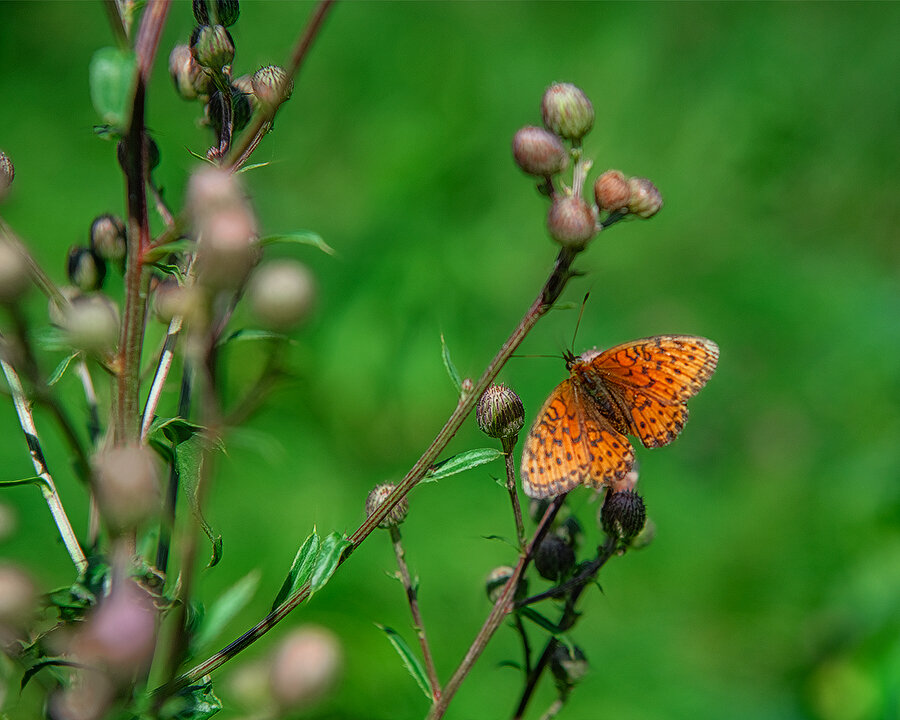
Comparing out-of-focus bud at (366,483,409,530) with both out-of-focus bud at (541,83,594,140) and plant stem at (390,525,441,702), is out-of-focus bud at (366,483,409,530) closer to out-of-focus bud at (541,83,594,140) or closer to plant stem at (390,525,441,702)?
plant stem at (390,525,441,702)

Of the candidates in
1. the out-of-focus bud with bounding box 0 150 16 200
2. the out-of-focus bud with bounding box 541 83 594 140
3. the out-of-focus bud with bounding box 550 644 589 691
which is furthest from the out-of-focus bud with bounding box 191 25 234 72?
the out-of-focus bud with bounding box 550 644 589 691

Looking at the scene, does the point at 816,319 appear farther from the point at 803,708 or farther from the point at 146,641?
the point at 146,641

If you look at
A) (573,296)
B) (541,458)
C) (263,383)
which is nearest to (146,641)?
(263,383)

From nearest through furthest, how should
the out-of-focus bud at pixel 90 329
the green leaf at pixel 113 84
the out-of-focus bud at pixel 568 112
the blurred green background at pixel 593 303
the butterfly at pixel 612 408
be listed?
the green leaf at pixel 113 84, the out-of-focus bud at pixel 90 329, the out-of-focus bud at pixel 568 112, the butterfly at pixel 612 408, the blurred green background at pixel 593 303

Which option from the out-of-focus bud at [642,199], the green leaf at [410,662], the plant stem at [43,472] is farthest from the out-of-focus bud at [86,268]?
the out-of-focus bud at [642,199]

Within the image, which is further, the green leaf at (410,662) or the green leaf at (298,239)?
the green leaf at (410,662)

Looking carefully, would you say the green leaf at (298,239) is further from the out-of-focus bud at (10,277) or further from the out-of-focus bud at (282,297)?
the out-of-focus bud at (10,277)
